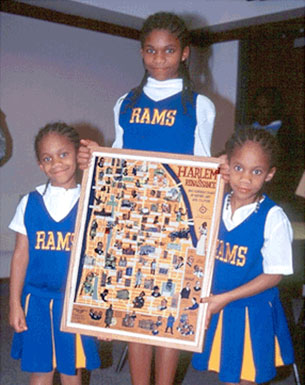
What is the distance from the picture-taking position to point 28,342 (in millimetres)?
1772

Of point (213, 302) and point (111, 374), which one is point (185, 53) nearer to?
point (213, 302)

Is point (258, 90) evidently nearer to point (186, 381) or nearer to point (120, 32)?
point (120, 32)

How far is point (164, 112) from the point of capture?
1.85m

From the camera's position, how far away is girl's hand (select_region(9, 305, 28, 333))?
176cm

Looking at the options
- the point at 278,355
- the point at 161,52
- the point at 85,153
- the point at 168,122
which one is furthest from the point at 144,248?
the point at 161,52

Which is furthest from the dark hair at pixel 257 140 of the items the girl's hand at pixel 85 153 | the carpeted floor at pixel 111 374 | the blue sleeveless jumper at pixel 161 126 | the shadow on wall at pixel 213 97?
the shadow on wall at pixel 213 97

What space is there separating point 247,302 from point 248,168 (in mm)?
470

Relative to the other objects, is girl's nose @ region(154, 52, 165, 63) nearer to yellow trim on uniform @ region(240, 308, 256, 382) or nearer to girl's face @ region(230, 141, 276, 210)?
girl's face @ region(230, 141, 276, 210)

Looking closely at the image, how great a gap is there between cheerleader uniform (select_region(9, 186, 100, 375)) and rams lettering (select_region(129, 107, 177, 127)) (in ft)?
1.38

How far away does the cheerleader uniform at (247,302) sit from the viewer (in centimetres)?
162

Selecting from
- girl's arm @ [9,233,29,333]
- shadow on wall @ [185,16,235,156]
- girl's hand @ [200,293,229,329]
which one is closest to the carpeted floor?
girl's arm @ [9,233,29,333]

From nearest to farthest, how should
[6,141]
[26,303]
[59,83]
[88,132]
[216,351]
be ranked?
[216,351]
[26,303]
[6,141]
[59,83]
[88,132]

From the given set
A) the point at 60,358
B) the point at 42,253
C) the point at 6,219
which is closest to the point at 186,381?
the point at 60,358

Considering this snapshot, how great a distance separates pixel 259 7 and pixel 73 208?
11.7 feet
